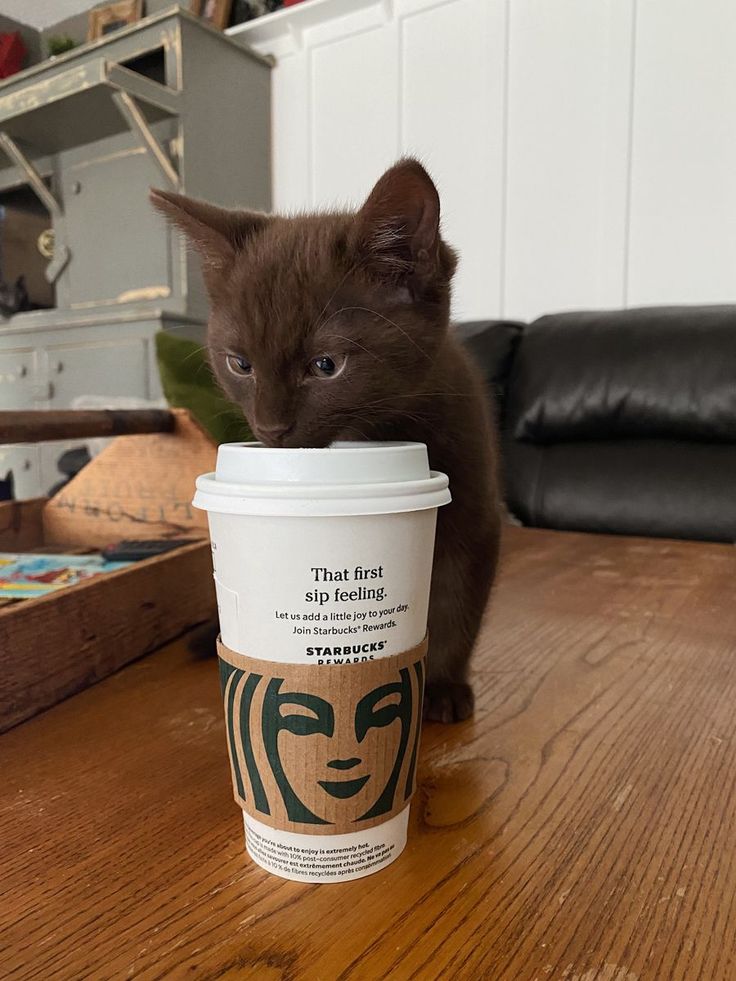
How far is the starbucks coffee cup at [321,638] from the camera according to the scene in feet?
1.29

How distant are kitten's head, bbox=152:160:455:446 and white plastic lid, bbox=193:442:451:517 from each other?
0.19 m

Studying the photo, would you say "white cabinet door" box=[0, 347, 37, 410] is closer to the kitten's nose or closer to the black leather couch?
the black leather couch

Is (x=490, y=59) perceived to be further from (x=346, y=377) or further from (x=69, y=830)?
(x=69, y=830)

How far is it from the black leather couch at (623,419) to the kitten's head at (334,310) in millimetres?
1179

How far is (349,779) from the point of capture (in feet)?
1.37

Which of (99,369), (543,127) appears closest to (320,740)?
(543,127)

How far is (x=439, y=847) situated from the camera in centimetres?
43

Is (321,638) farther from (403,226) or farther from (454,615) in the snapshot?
(403,226)

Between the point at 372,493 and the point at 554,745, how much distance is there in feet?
0.96

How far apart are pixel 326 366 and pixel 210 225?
177 millimetres

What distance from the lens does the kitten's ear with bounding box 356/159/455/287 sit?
562 millimetres

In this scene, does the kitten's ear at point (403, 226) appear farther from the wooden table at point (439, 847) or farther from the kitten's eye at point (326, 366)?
the wooden table at point (439, 847)

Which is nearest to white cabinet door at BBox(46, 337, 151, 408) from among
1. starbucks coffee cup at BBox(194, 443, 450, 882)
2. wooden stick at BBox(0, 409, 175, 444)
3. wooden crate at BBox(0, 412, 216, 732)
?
wooden crate at BBox(0, 412, 216, 732)

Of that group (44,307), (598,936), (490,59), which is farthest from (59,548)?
(44,307)
